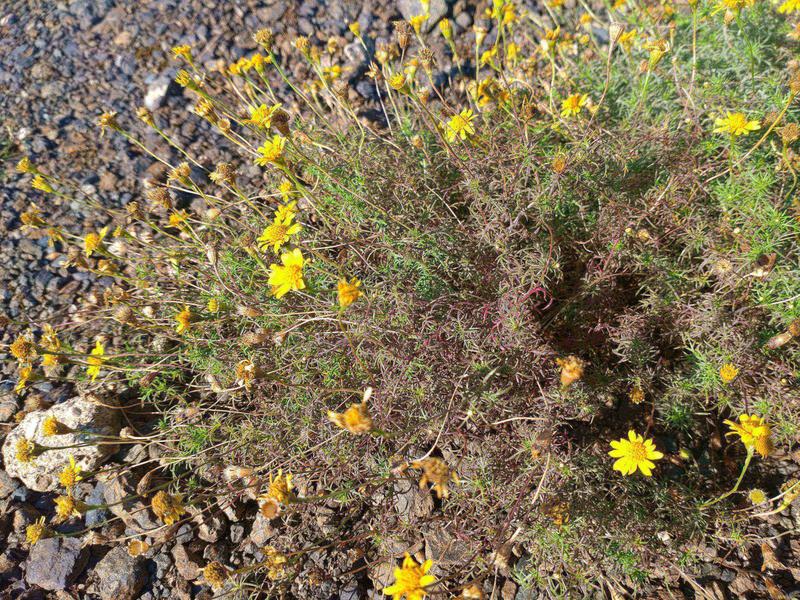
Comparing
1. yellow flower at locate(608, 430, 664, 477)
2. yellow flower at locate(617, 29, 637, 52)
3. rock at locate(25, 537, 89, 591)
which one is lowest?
rock at locate(25, 537, 89, 591)

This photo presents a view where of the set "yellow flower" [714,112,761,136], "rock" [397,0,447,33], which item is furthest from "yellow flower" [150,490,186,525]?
"rock" [397,0,447,33]

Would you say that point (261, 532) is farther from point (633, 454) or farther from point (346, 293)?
point (633, 454)

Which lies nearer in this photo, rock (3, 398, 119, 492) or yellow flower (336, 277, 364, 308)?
yellow flower (336, 277, 364, 308)

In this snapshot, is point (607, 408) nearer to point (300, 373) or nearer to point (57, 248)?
point (300, 373)

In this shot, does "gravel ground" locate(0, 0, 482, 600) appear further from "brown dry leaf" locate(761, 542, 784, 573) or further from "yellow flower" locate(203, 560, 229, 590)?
"brown dry leaf" locate(761, 542, 784, 573)

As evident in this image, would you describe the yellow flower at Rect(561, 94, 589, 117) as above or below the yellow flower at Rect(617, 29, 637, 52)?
below

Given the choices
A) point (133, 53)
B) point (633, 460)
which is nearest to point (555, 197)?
point (633, 460)

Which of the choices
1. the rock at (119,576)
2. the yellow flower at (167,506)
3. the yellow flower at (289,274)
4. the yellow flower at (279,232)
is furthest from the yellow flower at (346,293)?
the rock at (119,576)

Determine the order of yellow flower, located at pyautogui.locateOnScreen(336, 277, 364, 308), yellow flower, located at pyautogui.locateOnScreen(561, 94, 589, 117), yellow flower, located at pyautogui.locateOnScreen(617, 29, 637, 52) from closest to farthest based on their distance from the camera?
yellow flower, located at pyautogui.locateOnScreen(336, 277, 364, 308) → yellow flower, located at pyautogui.locateOnScreen(561, 94, 589, 117) → yellow flower, located at pyautogui.locateOnScreen(617, 29, 637, 52)
